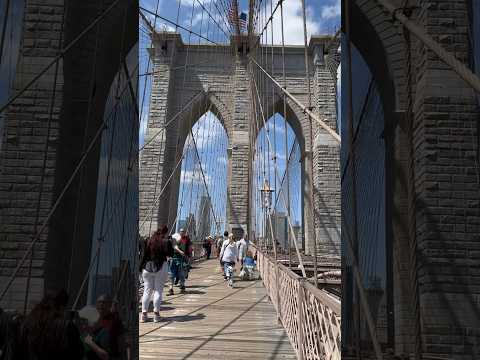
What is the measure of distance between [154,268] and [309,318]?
188 centimetres

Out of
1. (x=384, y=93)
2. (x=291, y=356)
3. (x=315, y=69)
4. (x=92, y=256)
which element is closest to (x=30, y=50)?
(x=92, y=256)

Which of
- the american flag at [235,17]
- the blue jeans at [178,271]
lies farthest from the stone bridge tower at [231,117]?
the blue jeans at [178,271]

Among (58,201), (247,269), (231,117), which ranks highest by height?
(231,117)

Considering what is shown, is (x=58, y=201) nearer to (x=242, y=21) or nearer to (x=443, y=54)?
(x=443, y=54)

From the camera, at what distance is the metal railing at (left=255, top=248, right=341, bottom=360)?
2.14 m

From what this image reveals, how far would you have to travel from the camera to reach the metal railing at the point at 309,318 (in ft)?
7.01

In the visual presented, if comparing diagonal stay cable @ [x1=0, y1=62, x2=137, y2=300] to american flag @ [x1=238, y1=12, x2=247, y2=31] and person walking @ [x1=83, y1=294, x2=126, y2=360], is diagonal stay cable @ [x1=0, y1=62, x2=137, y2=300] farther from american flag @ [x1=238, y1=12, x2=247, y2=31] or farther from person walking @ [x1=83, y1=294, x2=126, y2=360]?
american flag @ [x1=238, y1=12, x2=247, y2=31]

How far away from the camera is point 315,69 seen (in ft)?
54.0

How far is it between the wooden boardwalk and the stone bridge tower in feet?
26.7

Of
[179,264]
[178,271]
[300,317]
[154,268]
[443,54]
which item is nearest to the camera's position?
[443,54]

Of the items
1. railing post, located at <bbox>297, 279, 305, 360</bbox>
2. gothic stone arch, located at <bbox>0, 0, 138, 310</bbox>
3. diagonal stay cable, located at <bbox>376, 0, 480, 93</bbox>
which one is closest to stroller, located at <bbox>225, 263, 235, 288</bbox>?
railing post, located at <bbox>297, 279, 305, 360</bbox>

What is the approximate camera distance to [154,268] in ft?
14.0

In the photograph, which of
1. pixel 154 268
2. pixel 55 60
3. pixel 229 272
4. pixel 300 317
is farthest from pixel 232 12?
pixel 55 60

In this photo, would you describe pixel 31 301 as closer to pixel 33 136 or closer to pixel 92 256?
pixel 92 256
